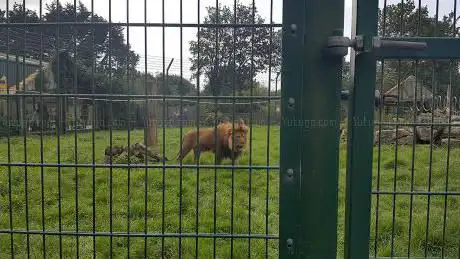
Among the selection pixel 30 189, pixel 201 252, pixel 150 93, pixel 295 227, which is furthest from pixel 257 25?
pixel 30 189

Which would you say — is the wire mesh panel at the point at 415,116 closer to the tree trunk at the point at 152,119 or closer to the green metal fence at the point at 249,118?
the green metal fence at the point at 249,118

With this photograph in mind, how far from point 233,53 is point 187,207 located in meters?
2.21

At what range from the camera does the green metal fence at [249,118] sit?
105 cm

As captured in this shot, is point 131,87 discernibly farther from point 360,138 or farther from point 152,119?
point 360,138

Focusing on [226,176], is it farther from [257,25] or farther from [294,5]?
[294,5]

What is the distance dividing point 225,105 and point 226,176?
2.67 meters

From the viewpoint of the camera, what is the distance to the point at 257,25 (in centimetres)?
199

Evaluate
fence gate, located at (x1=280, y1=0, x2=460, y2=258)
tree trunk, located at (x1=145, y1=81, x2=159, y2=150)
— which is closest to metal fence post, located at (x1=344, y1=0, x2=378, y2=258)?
fence gate, located at (x1=280, y1=0, x2=460, y2=258)

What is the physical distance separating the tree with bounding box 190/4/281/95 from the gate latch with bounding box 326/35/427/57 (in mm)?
1063

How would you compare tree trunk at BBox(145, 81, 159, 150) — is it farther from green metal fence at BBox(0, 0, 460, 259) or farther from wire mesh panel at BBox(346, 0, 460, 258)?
wire mesh panel at BBox(346, 0, 460, 258)

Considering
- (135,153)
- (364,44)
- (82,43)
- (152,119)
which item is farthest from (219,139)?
(364,44)

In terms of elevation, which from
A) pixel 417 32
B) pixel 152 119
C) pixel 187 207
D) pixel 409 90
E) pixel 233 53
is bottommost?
pixel 187 207

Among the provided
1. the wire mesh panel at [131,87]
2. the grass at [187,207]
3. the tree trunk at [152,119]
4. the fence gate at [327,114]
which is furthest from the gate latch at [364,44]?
the tree trunk at [152,119]

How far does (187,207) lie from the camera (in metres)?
3.96
